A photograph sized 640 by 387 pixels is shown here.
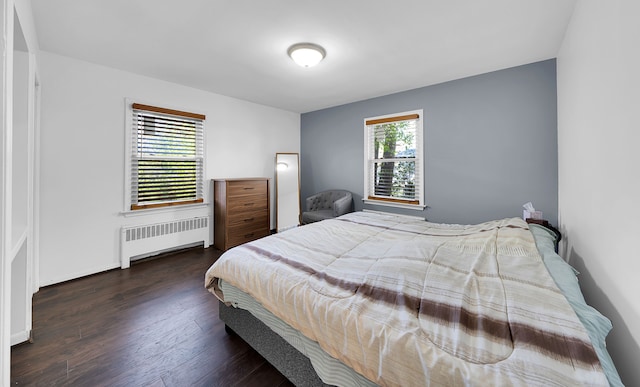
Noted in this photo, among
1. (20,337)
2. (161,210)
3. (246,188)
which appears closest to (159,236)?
(161,210)

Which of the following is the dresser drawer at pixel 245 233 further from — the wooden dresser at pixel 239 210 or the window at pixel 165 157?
the window at pixel 165 157

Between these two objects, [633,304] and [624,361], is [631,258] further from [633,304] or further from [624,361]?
[624,361]

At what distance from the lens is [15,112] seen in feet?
5.35

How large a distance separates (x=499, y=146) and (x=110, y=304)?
4.79 m

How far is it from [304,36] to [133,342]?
3012 mm

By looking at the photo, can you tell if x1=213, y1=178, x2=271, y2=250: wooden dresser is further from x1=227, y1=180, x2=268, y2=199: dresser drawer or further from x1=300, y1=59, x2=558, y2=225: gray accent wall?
x1=300, y1=59, x2=558, y2=225: gray accent wall

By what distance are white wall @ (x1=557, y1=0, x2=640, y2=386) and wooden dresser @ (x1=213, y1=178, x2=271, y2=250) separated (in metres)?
3.98

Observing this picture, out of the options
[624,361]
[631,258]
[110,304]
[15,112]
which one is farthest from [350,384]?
[15,112]

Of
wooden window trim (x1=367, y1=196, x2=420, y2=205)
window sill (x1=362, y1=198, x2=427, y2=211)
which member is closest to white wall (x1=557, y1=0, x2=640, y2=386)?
window sill (x1=362, y1=198, x2=427, y2=211)

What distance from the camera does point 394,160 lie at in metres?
4.05

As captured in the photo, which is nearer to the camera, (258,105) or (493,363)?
(493,363)

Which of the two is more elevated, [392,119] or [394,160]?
[392,119]

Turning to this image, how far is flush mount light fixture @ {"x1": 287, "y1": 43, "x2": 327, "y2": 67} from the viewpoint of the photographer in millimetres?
2406

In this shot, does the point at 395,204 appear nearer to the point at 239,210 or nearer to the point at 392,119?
the point at 392,119
